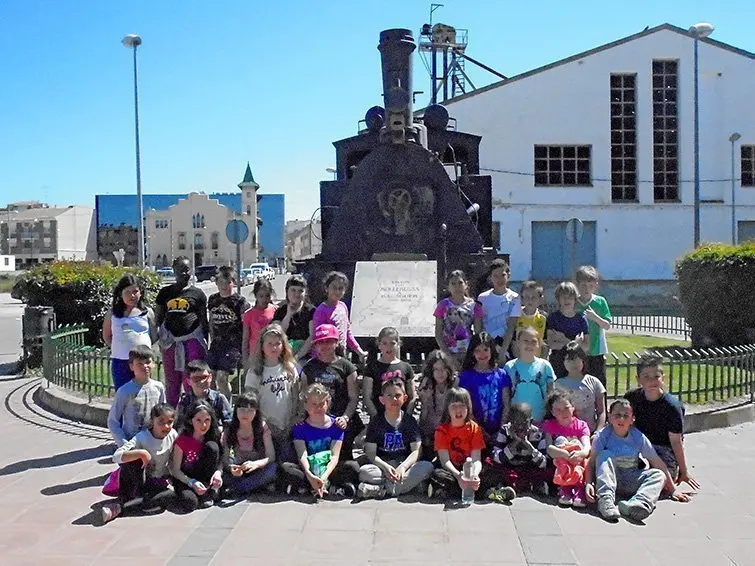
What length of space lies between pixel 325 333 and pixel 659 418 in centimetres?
275

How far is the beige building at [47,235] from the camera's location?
3578 inches

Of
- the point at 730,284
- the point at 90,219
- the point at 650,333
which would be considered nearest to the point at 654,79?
the point at 650,333

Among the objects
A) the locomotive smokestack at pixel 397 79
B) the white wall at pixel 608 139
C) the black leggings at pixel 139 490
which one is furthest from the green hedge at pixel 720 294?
the white wall at pixel 608 139

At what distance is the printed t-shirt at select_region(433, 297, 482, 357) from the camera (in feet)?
23.5

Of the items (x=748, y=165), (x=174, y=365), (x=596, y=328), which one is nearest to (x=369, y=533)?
(x=174, y=365)

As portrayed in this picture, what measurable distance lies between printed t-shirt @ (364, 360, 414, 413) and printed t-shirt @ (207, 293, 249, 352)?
60.4 inches

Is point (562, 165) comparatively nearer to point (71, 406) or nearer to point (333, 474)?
point (71, 406)

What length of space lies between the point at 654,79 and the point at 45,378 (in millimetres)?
26560

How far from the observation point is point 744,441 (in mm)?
7629

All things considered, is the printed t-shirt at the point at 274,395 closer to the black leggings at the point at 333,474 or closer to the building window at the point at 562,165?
the black leggings at the point at 333,474

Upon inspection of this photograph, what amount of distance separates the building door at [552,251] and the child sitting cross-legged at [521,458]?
24714 millimetres

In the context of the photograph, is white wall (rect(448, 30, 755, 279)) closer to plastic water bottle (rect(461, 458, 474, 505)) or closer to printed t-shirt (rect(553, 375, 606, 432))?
printed t-shirt (rect(553, 375, 606, 432))

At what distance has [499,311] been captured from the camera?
7168 millimetres

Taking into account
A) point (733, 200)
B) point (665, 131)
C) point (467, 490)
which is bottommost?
point (467, 490)
